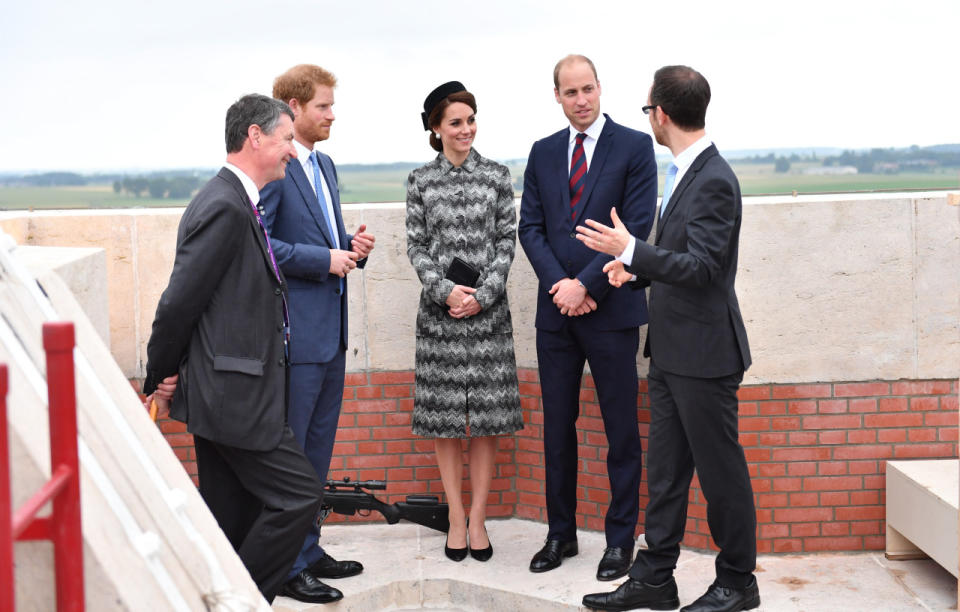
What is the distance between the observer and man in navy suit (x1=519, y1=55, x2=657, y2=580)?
4.42 m

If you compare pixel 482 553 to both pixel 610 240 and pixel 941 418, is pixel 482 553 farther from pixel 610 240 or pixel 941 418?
pixel 941 418

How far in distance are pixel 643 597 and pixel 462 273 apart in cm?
145

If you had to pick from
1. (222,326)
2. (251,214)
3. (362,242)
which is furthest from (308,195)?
(222,326)

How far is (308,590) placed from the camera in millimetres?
4301

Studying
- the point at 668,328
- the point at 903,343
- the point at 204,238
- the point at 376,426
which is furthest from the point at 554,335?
the point at 204,238

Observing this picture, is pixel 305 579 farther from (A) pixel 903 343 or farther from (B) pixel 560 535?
(A) pixel 903 343

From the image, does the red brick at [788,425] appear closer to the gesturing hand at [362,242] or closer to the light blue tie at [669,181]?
the light blue tie at [669,181]

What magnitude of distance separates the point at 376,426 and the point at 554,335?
1.12m

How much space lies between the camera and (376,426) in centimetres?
523

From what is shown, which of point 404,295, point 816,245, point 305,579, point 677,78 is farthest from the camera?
point 404,295

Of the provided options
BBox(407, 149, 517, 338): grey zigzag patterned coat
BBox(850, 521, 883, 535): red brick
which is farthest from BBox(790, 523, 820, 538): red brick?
BBox(407, 149, 517, 338): grey zigzag patterned coat

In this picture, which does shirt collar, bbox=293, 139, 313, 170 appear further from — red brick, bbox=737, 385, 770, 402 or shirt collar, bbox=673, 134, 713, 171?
red brick, bbox=737, 385, 770, 402

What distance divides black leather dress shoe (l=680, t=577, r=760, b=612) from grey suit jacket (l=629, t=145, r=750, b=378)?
825 millimetres

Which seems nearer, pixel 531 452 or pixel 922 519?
pixel 922 519
